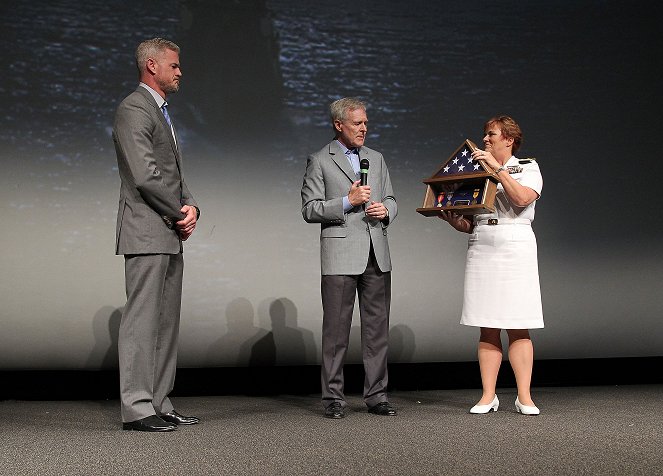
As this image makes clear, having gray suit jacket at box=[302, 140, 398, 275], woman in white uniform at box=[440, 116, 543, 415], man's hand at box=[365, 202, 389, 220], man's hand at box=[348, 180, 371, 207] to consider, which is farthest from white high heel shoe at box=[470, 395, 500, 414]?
man's hand at box=[348, 180, 371, 207]

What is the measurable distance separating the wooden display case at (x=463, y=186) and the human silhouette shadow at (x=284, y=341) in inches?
54.2

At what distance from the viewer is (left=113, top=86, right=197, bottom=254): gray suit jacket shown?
10.8ft

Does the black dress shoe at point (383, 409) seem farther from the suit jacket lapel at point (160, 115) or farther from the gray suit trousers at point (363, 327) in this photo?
the suit jacket lapel at point (160, 115)

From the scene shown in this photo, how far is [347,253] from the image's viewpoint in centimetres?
378

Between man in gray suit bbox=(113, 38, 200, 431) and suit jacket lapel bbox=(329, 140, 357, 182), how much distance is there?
31.8 inches

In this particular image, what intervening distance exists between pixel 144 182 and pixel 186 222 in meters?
0.26

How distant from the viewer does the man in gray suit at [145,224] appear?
3.30 m

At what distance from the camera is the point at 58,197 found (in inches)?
181

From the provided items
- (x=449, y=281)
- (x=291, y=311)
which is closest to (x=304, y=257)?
(x=291, y=311)

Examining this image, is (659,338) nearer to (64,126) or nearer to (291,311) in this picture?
(291,311)

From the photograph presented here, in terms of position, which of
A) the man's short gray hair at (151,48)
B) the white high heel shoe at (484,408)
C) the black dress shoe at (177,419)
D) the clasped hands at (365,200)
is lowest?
the white high heel shoe at (484,408)

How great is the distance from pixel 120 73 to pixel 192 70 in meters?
0.42

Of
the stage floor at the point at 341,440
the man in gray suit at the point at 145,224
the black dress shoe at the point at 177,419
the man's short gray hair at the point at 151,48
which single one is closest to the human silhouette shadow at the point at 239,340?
the stage floor at the point at 341,440

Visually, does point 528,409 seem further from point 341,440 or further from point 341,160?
point 341,160
